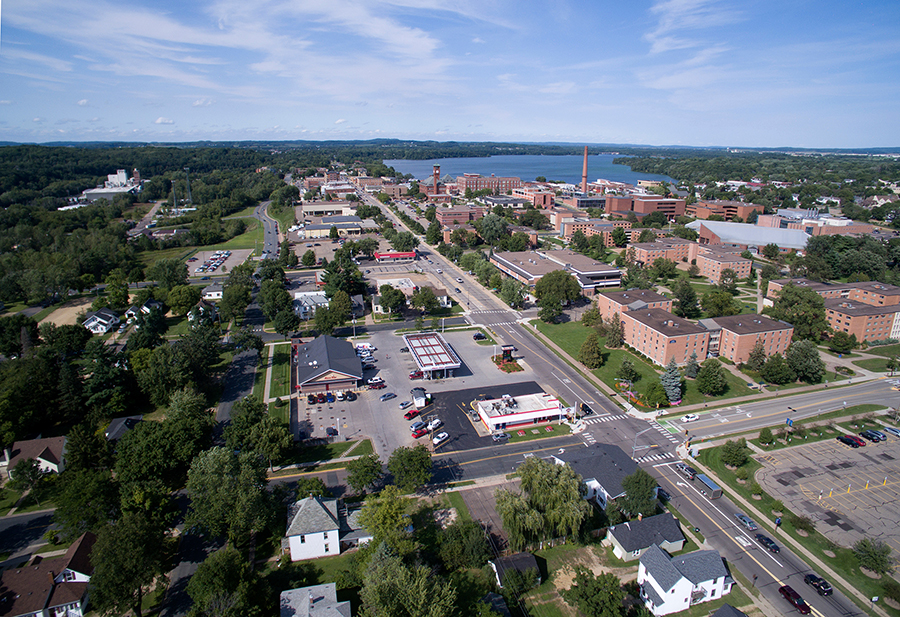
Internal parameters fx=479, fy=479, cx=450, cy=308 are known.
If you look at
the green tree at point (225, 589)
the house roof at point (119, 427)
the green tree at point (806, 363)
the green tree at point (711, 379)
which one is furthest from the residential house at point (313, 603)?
the green tree at point (806, 363)

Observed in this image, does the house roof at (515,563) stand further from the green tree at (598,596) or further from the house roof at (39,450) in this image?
the house roof at (39,450)

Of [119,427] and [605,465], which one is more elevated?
[119,427]

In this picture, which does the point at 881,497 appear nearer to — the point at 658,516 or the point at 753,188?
the point at 658,516

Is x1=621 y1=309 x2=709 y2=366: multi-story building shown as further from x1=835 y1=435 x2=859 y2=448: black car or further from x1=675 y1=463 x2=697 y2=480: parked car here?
x1=675 y1=463 x2=697 y2=480: parked car

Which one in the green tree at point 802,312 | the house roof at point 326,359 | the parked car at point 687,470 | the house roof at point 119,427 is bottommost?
the parked car at point 687,470

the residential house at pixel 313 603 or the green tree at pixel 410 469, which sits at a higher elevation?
the green tree at pixel 410 469

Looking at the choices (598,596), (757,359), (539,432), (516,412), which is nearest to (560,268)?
(757,359)

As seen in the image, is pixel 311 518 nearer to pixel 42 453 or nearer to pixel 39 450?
pixel 42 453
